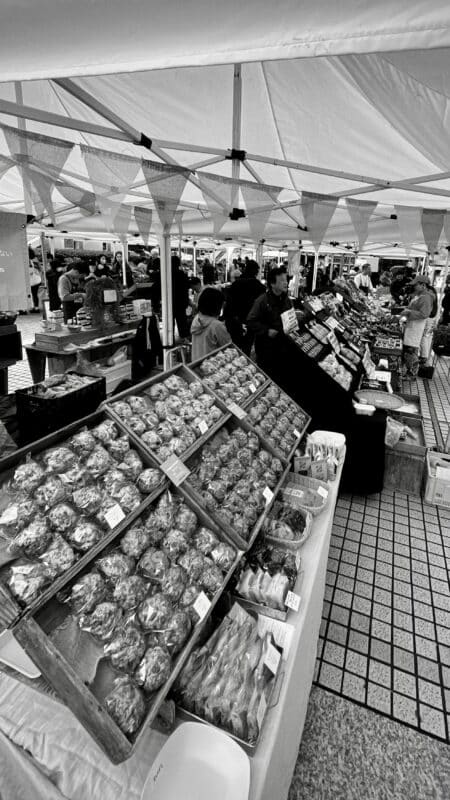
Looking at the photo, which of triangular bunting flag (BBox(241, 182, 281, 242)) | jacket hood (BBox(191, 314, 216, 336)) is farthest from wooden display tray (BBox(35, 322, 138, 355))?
triangular bunting flag (BBox(241, 182, 281, 242))

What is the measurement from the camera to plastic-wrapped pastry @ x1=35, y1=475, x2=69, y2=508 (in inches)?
61.8

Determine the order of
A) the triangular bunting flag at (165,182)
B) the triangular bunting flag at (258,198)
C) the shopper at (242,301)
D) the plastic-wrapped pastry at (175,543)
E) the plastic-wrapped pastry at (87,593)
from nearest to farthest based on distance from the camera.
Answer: the plastic-wrapped pastry at (87,593)
the plastic-wrapped pastry at (175,543)
the triangular bunting flag at (165,182)
the triangular bunting flag at (258,198)
the shopper at (242,301)

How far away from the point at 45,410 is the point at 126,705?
1500 mm

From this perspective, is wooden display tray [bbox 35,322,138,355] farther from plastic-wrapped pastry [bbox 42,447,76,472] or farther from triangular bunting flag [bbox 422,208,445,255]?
triangular bunting flag [bbox 422,208,445,255]

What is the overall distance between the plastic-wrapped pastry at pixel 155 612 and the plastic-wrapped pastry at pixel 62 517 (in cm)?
43

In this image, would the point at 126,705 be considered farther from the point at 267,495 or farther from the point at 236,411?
the point at 236,411

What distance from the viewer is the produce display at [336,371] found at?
13.2 ft

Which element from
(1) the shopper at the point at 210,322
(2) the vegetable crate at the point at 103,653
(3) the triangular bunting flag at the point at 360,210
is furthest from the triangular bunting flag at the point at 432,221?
(2) the vegetable crate at the point at 103,653

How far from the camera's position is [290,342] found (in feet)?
12.9

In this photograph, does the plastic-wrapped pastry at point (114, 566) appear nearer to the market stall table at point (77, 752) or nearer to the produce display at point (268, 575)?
the market stall table at point (77, 752)

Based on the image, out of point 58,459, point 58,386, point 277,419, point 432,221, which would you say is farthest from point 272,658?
point 432,221

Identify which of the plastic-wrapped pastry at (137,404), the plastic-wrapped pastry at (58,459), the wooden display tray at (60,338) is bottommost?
the wooden display tray at (60,338)

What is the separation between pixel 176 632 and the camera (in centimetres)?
146

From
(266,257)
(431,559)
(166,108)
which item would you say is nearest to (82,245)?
(266,257)
